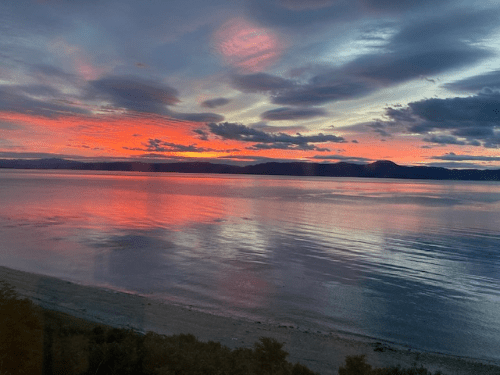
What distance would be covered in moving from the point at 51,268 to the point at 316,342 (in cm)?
1751

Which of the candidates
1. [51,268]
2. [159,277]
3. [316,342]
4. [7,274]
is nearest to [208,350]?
[316,342]

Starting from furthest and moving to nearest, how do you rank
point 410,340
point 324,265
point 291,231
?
point 291,231 < point 324,265 < point 410,340

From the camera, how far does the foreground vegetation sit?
6.93 meters

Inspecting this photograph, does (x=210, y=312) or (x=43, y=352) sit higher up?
(x=43, y=352)

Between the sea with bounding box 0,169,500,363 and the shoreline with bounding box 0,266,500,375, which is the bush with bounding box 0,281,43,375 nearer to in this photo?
the shoreline with bounding box 0,266,500,375

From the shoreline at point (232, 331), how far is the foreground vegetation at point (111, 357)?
3143 mm

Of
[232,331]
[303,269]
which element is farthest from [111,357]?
[303,269]

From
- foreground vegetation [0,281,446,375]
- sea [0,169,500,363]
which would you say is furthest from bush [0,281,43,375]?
sea [0,169,500,363]

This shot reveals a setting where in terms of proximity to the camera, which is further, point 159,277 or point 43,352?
point 159,277

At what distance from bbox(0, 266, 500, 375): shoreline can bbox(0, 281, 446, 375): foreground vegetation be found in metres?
3.14

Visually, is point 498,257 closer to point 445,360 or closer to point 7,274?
point 445,360

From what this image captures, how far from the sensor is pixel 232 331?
13.0 meters

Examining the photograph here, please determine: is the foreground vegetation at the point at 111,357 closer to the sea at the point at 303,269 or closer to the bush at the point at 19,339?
the bush at the point at 19,339

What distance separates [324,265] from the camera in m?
24.5
